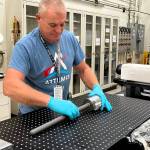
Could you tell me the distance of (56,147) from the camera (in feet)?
2.87

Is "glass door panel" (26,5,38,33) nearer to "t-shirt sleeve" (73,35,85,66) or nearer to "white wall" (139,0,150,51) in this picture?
"t-shirt sleeve" (73,35,85,66)

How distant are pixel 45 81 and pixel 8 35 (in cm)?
209

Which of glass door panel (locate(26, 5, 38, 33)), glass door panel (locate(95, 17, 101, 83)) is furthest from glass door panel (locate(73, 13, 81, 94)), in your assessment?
glass door panel (locate(26, 5, 38, 33))

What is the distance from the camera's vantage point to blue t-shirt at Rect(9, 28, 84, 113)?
1.31 meters

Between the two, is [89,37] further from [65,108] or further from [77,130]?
[77,130]

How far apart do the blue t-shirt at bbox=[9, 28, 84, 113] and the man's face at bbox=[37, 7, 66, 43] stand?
96 mm

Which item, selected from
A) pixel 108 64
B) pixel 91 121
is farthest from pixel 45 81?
pixel 108 64

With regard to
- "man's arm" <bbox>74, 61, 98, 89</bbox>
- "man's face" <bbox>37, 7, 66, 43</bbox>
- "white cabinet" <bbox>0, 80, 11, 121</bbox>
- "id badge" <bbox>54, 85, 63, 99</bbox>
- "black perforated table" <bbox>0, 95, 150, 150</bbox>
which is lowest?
"white cabinet" <bbox>0, 80, 11, 121</bbox>

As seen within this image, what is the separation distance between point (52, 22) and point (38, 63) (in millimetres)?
262

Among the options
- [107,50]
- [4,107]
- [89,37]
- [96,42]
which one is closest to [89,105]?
[4,107]

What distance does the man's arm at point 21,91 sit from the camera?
3.79 ft

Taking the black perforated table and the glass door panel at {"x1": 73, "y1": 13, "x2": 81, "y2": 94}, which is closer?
the black perforated table

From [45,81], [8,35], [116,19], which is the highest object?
[116,19]

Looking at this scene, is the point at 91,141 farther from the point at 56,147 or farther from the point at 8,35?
the point at 8,35
